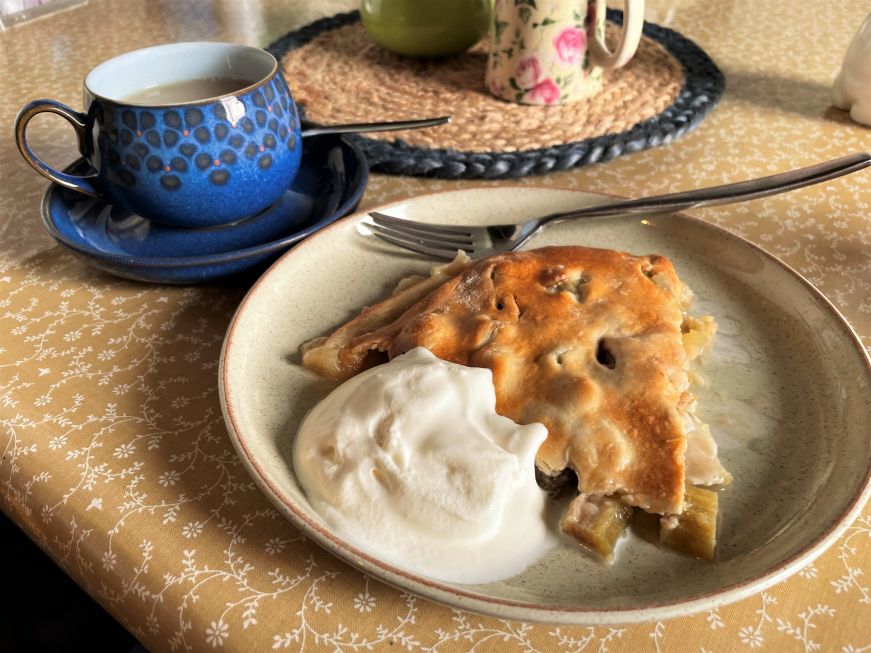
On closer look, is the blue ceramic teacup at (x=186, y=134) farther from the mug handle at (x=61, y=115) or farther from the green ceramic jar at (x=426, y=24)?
the green ceramic jar at (x=426, y=24)

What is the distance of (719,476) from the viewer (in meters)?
0.65

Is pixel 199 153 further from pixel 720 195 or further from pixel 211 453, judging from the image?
pixel 720 195

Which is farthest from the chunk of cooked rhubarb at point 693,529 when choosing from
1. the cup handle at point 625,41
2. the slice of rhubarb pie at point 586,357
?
the cup handle at point 625,41

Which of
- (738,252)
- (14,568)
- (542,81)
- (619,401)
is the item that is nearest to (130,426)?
(619,401)

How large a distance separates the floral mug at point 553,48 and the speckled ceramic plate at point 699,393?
Answer: 441 millimetres

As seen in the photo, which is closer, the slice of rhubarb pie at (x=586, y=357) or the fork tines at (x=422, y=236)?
the slice of rhubarb pie at (x=586, y=357)

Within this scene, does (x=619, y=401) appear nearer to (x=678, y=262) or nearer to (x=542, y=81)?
(x=678, y=262)

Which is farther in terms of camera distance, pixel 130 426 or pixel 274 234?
pixel 274 234

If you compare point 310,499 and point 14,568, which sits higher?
point 310,499

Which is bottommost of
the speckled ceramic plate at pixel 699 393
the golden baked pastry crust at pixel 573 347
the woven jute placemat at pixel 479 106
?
the woven jute placemat at pixel 479 106

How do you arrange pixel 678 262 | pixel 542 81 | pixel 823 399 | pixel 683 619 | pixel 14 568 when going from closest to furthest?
pixel 683 619 < pixel 823 399 < pixel 678 262 < pixel 14 568 < pixel 542 81

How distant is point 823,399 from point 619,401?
228mm

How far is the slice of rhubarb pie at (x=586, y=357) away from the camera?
0.61 metres

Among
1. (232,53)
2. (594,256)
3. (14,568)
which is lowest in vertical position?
(14,568)
